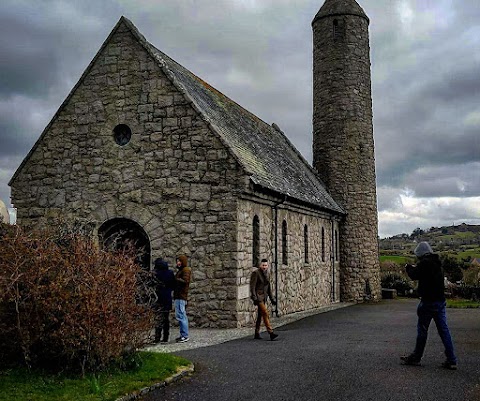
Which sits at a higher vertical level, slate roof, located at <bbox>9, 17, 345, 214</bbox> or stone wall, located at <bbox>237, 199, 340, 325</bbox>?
slate roof, located at <bbox>9, 17, 345, 214</bbox>

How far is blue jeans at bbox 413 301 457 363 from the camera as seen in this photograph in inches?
362

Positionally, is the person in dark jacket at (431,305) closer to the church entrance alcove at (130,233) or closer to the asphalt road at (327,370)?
the asphalt road at (327,370)

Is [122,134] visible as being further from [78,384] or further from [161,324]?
[78,384]

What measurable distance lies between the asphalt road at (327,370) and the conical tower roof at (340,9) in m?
19.2

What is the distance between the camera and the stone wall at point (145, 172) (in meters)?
14.9

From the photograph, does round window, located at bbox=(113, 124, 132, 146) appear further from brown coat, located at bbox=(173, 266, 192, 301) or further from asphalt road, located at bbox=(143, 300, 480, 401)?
asphalt road, located at bbox=(143, 300, 480, 401)

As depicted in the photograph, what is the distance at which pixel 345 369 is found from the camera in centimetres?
923

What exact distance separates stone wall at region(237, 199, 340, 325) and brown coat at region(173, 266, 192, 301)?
7.96ft

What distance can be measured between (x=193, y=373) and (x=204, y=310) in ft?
19.5

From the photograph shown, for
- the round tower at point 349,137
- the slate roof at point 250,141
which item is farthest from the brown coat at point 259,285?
the round tower at point 349,137

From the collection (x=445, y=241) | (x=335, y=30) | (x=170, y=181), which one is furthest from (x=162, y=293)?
(x=445, y=241)

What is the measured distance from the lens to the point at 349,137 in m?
28.0

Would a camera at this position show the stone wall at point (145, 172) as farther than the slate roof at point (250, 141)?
No

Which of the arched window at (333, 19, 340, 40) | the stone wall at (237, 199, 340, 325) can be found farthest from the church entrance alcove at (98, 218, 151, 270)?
the arched window at (333, 19, 340, 40)
